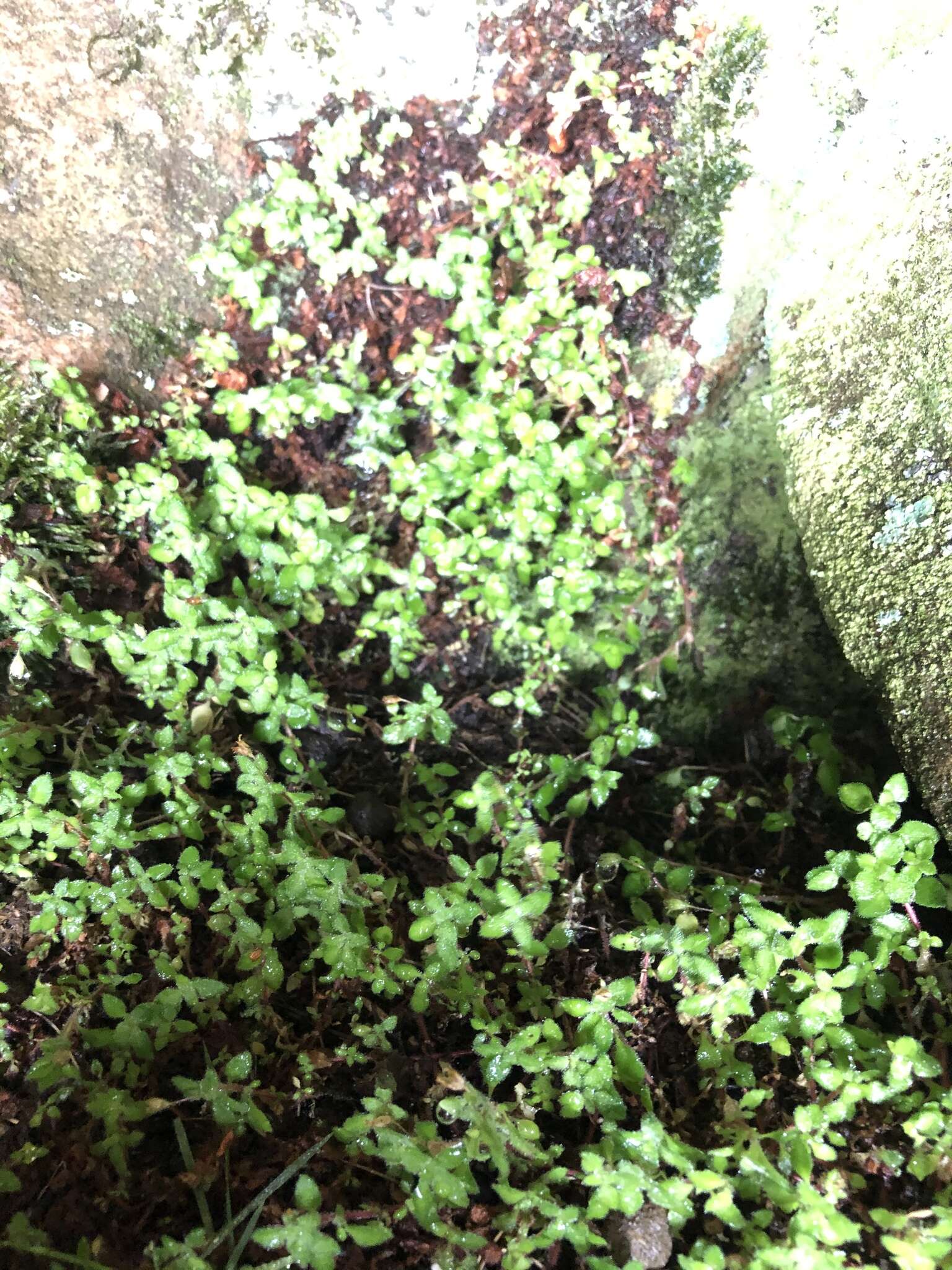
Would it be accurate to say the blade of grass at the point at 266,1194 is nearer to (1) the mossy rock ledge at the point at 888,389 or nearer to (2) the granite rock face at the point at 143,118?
(1) the mossy rock ledge at the point at 888,389

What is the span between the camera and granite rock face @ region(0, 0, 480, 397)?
6.75ft

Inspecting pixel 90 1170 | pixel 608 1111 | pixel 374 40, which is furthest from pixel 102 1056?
pixel 374 40

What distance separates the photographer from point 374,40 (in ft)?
7.02

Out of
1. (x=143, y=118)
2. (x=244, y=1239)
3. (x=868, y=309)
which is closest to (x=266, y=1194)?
(x=244, y=1239)

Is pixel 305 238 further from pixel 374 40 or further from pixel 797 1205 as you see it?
pixel 797 1205

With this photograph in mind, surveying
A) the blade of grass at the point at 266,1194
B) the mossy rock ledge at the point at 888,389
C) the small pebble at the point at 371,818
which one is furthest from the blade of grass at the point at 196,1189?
the mossy rock ledge at the point at 888,389

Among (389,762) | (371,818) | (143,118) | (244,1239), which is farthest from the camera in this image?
(389,762)

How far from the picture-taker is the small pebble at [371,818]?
2.31m

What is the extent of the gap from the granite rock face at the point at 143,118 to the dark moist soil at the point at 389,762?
0.11 metres

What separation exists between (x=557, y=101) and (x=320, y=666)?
1906 millimetres

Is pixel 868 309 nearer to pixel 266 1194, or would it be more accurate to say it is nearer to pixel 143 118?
pixel 143 118

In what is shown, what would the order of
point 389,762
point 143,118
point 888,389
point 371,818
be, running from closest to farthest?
point 888,389 < point 143,118 < point 371,818 < point 389,762

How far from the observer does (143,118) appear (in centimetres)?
216

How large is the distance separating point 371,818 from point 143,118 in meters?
2.17
